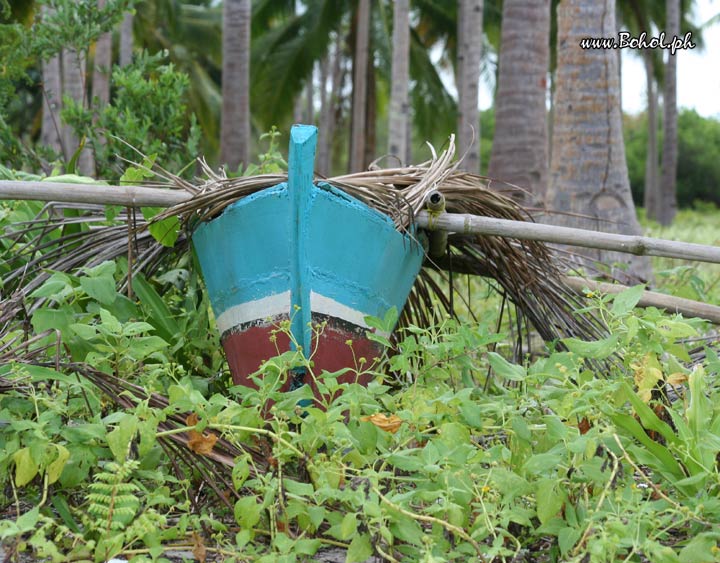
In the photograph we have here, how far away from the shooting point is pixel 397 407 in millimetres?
2525

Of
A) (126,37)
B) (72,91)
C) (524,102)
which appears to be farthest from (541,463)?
(126,37)

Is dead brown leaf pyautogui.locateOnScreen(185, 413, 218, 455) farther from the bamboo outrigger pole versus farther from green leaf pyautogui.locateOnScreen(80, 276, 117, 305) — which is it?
the bamboo outrigger pole

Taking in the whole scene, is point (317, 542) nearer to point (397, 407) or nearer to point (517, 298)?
point (397, 407)

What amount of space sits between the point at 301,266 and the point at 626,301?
99 cm

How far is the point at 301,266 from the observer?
274 centimetres

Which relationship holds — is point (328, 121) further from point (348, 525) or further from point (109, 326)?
point (348, 525)

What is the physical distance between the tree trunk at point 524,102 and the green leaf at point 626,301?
225 inches

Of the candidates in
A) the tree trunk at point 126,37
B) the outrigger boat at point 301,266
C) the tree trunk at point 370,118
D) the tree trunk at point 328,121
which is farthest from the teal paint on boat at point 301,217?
the tree trunk at point 328,121

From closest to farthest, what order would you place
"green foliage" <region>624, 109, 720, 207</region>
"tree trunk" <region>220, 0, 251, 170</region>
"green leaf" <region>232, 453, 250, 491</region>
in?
"green leaf" <region>232, 453, 250, 491</region> < "tree trunk" <region>220, 0, 251, 170</region> < "green foliage" <region>624, 109, 720, 207</region>

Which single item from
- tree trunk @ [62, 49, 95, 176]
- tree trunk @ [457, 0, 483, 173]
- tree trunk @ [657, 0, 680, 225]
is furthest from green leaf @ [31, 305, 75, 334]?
tree trunk @ [657, 0, 680, 225]

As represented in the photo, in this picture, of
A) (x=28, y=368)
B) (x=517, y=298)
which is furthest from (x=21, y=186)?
(x=517, y=298)

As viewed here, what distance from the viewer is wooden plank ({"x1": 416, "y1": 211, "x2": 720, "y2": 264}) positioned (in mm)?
2936

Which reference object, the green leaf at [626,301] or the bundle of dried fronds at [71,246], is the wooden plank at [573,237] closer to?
the green leaf at [626,301]

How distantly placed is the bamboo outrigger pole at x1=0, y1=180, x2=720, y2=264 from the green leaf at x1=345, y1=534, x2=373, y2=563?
141 centimetres
